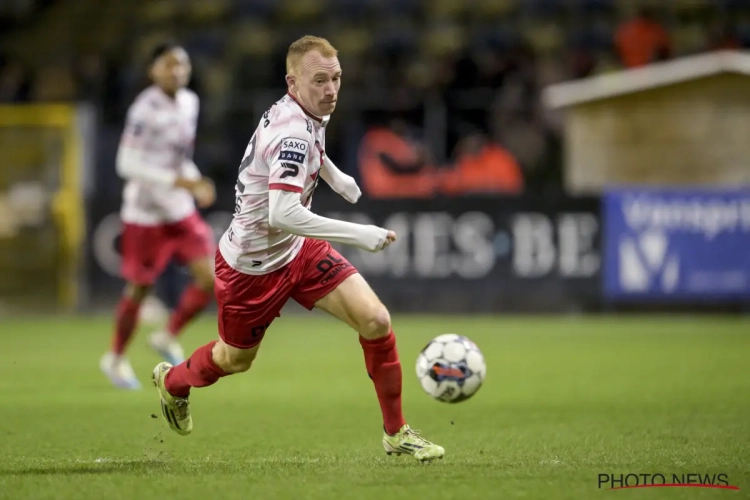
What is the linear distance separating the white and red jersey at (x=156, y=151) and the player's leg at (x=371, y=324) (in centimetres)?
379

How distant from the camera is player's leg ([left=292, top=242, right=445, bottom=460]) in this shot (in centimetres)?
585

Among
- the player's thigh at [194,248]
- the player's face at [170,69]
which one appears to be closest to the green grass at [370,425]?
the player's thigh at [194,248]

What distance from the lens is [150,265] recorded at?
9555 mm

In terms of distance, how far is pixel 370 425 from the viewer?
7215 millimetres

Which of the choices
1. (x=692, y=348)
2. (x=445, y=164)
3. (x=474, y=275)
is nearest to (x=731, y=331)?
(x=692, y=348)

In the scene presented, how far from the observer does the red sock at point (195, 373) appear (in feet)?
20.2

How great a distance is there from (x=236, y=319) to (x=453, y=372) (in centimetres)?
115

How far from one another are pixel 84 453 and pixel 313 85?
215 cm

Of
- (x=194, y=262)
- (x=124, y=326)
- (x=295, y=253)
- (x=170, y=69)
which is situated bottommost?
(x=124, y=326)

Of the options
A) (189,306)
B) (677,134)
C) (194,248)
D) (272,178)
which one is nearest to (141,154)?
(194,248)

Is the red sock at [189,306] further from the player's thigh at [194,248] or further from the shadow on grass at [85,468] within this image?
the shadow on grass at [85,468]

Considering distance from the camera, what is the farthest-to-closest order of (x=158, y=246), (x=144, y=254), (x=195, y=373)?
1. (x=158, y=246)
2. (x=144, y=254)
3. (x=195, y=373)

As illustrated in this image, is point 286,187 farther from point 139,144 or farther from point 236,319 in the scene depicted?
point 139,144

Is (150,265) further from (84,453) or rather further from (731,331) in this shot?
(731,331)
